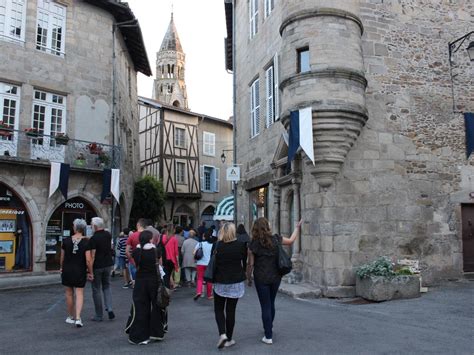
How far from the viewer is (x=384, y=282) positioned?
9125mm

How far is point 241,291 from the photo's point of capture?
5.54m

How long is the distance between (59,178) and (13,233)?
214 cm

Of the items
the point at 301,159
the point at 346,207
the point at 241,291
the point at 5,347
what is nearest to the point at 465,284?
the point at 346,207

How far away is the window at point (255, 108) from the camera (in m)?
15.0

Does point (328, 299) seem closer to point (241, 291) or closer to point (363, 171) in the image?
point (363, 171)

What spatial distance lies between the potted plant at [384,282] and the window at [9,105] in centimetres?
1086

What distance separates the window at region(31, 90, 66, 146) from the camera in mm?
14758

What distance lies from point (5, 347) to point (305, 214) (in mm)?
6787

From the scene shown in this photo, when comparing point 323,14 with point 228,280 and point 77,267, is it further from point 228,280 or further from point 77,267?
point 77,267

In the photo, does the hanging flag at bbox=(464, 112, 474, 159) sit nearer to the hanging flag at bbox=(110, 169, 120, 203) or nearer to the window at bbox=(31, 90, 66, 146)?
the hanging flag at bbox=(110, 169, 120, 203)

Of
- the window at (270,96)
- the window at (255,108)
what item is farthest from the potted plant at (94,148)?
the window at (270,96)

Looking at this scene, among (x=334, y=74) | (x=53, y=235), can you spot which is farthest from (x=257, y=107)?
(x=53, y=235)

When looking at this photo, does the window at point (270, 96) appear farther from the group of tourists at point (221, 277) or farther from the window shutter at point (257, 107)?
the group of tourists at point (221, 277)

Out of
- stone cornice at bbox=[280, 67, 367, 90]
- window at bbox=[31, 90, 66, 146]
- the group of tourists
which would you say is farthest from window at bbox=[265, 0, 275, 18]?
the group of tourists
